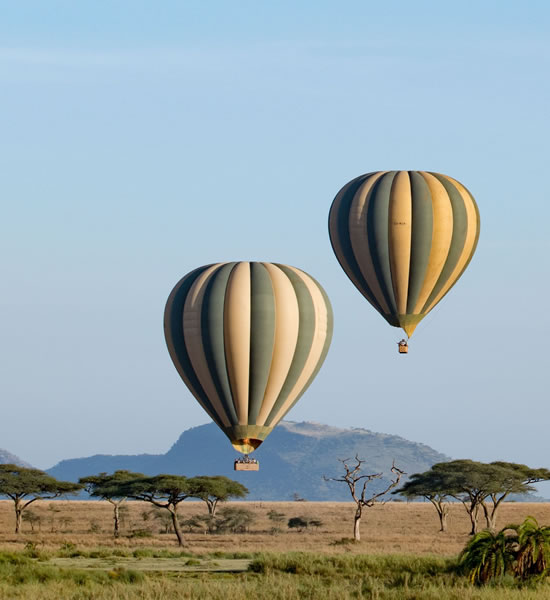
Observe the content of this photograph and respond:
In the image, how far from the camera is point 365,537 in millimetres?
74125

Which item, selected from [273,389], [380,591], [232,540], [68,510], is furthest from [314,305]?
[68,510]

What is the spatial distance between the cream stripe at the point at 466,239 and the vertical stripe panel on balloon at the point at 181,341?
12.4m

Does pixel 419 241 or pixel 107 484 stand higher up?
pixel 419 241

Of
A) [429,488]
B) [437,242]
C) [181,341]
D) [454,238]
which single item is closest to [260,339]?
[181,341]

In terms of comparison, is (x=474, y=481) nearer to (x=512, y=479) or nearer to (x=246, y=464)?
(x=512, y=479)

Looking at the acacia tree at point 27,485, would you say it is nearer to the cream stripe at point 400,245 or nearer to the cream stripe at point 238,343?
the cream stripe at point 400,245

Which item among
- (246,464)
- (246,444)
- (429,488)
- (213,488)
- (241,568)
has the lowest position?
(241,568)

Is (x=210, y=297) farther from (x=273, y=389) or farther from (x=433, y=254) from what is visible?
(x=433, y=254)

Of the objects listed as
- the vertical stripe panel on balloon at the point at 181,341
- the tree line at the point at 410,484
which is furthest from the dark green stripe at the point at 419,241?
the tree line at the point at 410,484

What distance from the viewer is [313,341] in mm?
47562

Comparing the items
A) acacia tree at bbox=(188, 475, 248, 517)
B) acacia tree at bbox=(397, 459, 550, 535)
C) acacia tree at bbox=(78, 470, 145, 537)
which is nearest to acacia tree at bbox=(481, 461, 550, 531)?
acacia tree at bbox=(397, 459, 550, 535)

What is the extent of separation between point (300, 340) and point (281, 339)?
3.01ft

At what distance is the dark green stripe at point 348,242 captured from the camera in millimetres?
54969

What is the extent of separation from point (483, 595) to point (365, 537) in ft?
154
